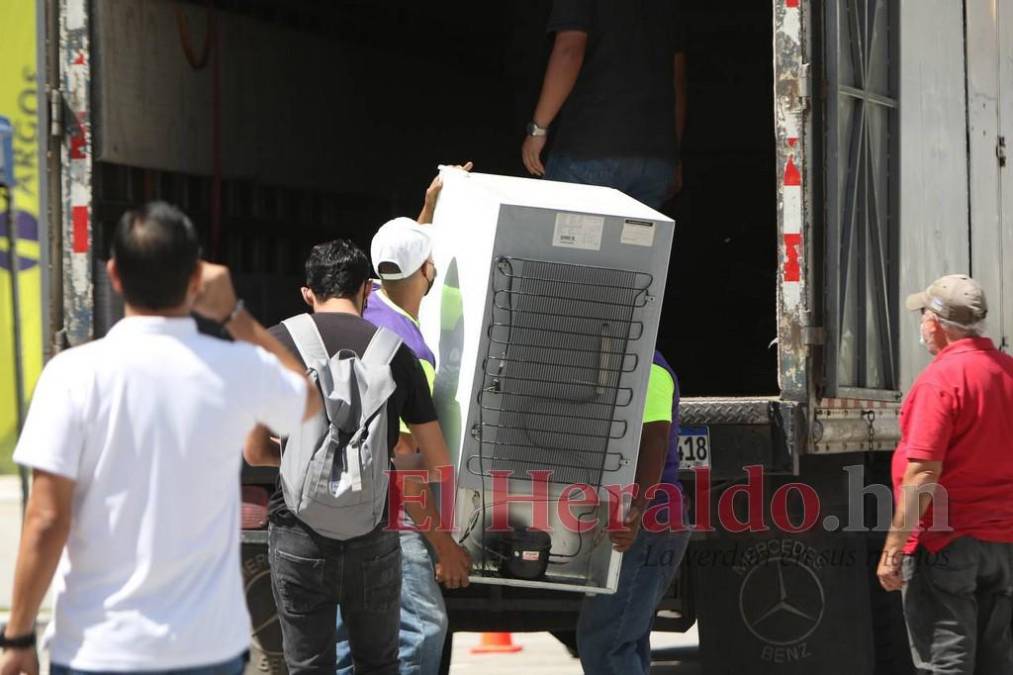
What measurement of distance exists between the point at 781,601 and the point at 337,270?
7.73ft

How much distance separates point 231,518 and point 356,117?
209 inches

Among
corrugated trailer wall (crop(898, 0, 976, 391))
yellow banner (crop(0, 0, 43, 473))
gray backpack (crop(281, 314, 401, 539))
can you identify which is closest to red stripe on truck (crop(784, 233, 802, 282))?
corrugated trailer wall (crop(898, 0, 976, 391))

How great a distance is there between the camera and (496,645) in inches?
338

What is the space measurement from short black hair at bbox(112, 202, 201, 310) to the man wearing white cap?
1678mm

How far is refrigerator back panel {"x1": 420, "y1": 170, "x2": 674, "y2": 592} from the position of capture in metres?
4.63

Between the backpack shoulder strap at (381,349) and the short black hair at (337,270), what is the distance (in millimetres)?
194

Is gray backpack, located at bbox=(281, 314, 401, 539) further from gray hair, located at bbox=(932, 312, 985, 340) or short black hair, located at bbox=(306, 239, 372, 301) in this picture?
gray hair, located at bbox=(932, 312, 985, 340)

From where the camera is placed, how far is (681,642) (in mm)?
9242

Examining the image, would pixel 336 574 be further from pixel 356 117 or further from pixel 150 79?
pixel 356 117

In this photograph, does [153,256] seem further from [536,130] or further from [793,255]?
[536,130]

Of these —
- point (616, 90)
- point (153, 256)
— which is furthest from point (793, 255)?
point (153, 256)

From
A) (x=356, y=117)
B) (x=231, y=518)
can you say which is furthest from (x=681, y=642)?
(x=231, y=518)

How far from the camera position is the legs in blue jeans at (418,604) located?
16.2 feet

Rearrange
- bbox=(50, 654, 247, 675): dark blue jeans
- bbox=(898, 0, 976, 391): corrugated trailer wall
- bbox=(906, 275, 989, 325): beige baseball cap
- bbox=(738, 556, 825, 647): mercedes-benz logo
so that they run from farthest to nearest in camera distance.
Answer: bbox=(898, 0, 976, 391): corrugated trailer wall → bbox=(738, 556, 825, 647): mercedes-benz logo → bbox=(906, 275, 989, 325): beige baseball cap → bbox=(50, 654, 247, 675): dark blue jeans
